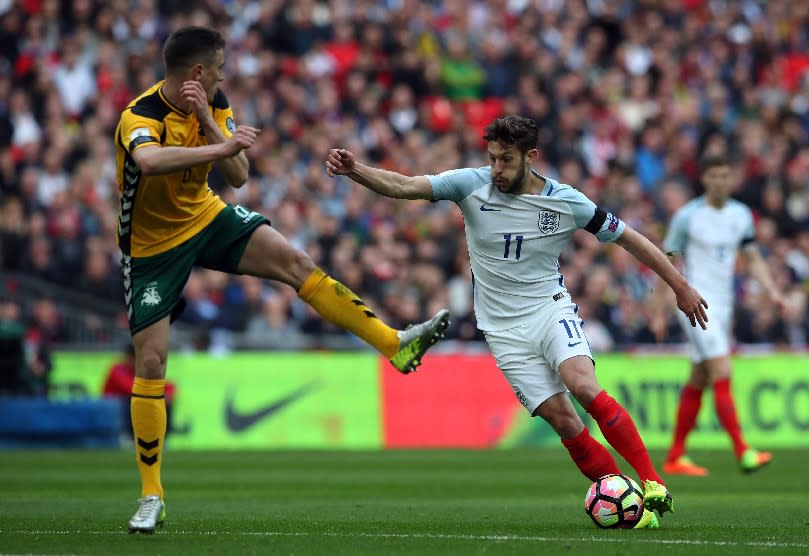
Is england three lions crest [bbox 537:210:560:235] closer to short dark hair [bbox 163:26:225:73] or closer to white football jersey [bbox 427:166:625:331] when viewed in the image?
white football jersey [bbox 427:166:625:331]

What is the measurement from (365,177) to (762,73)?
795 inches

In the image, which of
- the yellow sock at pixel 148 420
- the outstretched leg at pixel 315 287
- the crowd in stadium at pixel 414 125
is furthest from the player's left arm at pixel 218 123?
the crowd in stadium at pixel 414 125

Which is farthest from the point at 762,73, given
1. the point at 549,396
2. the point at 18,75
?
the point at 549,396

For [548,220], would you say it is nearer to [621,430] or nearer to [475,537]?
[621,430]

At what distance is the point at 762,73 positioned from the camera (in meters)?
27.4

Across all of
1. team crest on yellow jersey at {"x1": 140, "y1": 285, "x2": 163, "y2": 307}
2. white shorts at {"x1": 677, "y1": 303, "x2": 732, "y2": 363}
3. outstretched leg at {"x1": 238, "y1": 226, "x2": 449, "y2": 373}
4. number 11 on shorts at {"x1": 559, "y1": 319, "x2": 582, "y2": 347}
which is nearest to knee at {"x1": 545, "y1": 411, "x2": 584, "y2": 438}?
Answer: number 11 on shorts at {"x1": 559, "y1": 319, "x2": 582, "y2": 347}

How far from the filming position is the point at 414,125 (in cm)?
2423

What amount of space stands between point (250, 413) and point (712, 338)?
7355 mm

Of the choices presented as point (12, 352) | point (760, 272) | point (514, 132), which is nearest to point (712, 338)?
point (760, 272)

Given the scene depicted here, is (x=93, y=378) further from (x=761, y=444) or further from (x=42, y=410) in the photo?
(x=761, y=444)

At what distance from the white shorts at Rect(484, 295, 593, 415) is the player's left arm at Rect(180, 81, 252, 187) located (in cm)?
188

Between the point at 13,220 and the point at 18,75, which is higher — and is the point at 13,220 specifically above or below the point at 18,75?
below

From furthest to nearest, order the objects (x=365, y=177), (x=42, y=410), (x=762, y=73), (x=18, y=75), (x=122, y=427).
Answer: (x=762, y=73) < (x=18, y=75) < (x=122, y=427) < (x=42, y=410) < (x=365, y=177)

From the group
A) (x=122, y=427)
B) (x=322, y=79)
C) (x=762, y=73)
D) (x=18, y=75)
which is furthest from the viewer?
(x=762, y=73)
